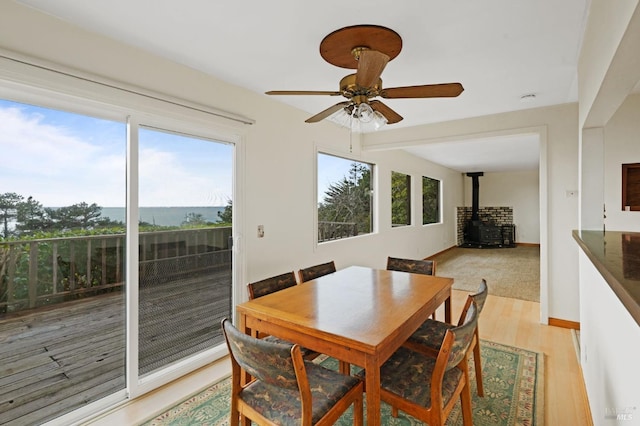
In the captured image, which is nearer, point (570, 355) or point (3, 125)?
point (3, 125)

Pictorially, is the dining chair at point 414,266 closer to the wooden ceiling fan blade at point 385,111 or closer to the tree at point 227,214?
the wooden ceiling fan blade at point 385,111

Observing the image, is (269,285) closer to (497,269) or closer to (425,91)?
(425,91)

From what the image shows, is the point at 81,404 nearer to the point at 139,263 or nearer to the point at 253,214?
the point at 139,263

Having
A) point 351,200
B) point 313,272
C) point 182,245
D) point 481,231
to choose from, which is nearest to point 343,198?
point 351,200

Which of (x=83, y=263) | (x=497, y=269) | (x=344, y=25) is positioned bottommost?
(x=497, y=269)

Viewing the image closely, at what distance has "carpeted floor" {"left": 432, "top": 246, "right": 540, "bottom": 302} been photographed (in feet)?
15.9

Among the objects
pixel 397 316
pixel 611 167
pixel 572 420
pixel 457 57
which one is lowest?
pixel 572 420

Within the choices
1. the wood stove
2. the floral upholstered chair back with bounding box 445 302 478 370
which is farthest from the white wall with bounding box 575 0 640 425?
the wood stove

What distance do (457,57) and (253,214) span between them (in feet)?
6.89

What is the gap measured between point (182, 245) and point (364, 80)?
6.15 ft

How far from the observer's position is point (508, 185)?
9.90 m

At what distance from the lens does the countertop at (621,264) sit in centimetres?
75

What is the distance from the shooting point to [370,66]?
1531 millimetres

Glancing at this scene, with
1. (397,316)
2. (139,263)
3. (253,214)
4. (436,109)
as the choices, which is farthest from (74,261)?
(436,109)
